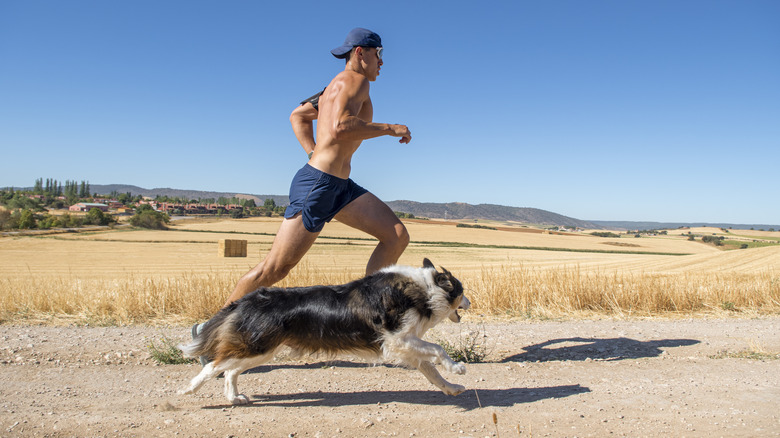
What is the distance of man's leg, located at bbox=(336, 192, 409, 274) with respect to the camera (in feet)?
15.5

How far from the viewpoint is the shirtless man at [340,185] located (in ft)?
14.4

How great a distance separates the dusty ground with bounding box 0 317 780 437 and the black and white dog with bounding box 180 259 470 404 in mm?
361

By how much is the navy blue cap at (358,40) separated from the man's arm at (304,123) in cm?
66

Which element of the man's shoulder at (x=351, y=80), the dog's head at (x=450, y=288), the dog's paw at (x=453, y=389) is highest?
the man's shoulder at (x=351, y=80)

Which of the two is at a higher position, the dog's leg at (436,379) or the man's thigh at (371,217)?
the man's thigh at (371,217)

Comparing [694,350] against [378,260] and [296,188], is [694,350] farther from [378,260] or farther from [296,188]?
[296,188]

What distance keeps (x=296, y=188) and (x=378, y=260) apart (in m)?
1.02

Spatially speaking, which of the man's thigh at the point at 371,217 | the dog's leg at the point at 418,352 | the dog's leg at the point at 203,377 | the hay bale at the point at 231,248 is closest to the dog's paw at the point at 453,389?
the dog's leg at the point at 418,352

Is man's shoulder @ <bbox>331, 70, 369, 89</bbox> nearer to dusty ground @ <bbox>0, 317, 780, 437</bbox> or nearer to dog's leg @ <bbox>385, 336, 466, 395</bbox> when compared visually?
dog's leg @ <bbox>385, 336, 466, 395</bbox>

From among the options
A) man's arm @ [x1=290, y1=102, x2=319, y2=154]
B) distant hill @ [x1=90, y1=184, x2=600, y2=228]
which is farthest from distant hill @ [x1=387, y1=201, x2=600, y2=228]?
man's arm @ [x1=290, y1=102, x2=319, y2=154]

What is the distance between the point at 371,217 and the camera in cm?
473

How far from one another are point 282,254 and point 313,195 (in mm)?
574

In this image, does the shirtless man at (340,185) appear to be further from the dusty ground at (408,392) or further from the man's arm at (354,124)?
the dusty ground at (408,392)

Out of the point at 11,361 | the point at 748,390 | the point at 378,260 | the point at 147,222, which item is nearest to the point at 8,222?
the point at 147,222
